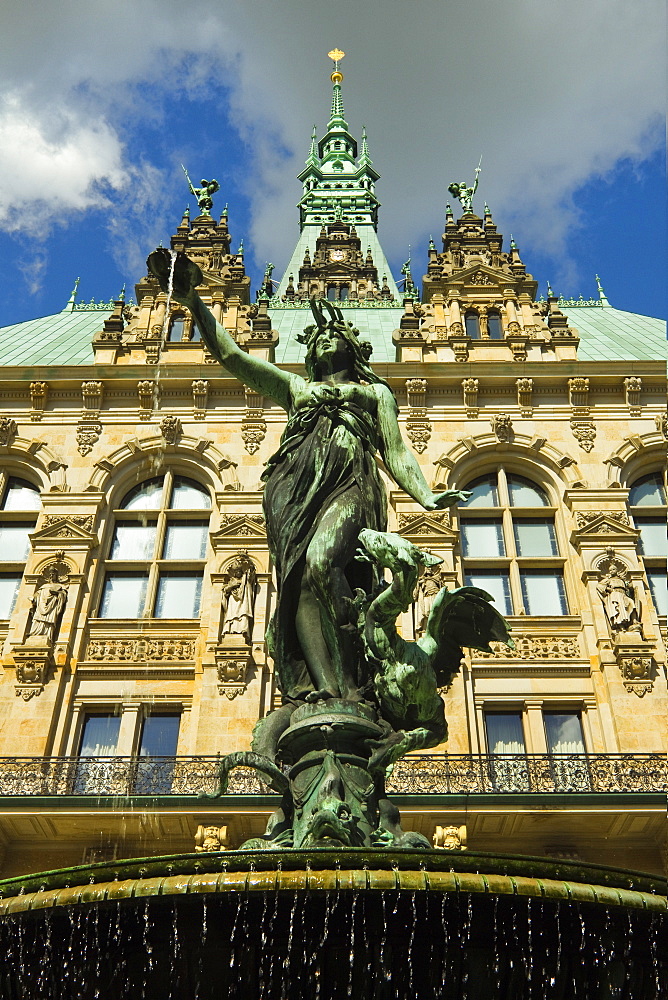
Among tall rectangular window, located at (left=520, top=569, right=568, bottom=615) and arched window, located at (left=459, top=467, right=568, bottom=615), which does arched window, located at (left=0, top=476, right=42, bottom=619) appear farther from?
tall rectangular window, located at (left=520, top=569, right=568, bottom=615)

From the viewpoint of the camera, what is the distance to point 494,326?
2617 centimetres

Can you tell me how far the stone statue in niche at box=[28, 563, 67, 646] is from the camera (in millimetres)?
19188

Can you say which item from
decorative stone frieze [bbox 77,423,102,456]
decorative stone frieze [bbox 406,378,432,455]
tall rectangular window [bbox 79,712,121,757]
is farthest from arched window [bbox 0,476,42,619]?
decorative stone frieze [bbox 406,378,432,455]

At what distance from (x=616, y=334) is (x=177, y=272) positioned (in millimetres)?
23865

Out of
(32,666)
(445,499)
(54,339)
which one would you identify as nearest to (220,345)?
(445,499)

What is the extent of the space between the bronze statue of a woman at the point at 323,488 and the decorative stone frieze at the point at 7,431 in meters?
15.9

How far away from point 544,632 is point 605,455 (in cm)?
473

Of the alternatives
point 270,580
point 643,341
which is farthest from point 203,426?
point 643,341

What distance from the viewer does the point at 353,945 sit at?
5168 mm

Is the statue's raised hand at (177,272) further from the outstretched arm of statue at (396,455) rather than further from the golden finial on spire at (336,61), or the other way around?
the golden finial on spire at (336,61)

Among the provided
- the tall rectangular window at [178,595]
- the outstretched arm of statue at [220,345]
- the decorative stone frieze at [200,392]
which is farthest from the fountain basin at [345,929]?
the decorative stone frieze at [200,392]

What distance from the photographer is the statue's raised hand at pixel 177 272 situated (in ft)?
24.8

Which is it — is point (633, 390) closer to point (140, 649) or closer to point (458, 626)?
point (140, 649)

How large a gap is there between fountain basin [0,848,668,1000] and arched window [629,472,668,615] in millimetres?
16201
